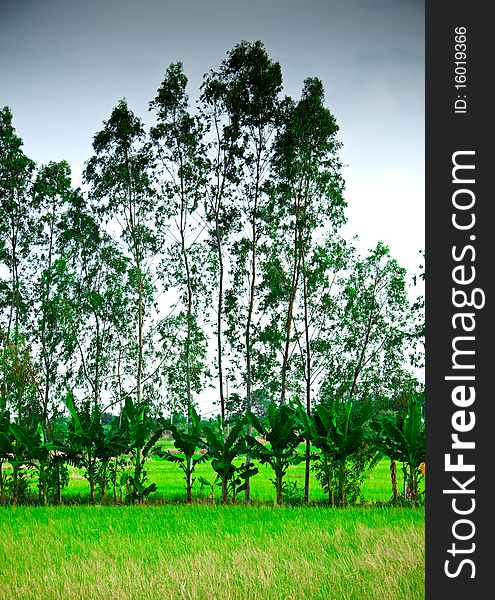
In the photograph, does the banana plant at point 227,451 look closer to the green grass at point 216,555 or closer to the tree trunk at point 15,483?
the green grass at point 216,555

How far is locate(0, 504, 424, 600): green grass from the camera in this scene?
3504 millimetres

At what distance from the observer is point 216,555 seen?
4.26 m

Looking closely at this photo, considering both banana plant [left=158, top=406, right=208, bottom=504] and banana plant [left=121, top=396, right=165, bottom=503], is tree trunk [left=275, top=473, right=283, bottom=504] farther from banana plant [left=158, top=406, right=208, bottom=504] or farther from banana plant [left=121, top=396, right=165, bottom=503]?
banana plant [left=121, top=396, right=165, bottom=503]

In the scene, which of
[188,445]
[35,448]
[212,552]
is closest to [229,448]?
[188,445]

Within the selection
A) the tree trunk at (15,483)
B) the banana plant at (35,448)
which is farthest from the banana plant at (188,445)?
the tree trunk at (15,483)

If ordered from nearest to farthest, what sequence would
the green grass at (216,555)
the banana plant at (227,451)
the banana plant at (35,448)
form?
the green grass at (216,555) < the banana plant at (227,451) < the banana plant at (35,448)

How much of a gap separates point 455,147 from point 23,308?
22.2 feet

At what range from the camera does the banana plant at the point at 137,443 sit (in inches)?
301

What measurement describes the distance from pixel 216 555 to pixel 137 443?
3562 mm

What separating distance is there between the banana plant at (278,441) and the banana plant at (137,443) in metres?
1.01

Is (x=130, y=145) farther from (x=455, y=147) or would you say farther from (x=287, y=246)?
(x=455, y=147)

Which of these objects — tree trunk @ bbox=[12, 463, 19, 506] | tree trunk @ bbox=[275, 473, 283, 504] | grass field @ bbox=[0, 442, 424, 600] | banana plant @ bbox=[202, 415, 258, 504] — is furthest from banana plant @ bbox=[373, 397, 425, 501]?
tree trunk @ bbox=[12, 463, 19, 506]

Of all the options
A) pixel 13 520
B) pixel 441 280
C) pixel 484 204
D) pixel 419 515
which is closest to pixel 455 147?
pixel 484 204

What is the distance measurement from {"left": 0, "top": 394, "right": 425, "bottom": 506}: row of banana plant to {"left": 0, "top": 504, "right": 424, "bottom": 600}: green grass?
932 millimetres
